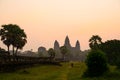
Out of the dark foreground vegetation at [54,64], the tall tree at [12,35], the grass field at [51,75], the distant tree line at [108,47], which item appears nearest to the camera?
the grass field at [51,75]

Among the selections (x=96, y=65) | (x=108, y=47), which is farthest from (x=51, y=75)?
(x=108, y=47)

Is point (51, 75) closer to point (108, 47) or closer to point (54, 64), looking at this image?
point (54, 64)

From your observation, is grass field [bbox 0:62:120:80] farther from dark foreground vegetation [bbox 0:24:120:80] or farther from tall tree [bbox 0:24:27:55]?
tall tree [bbox 0:24:27:55]

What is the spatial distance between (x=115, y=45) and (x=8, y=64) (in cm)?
7582

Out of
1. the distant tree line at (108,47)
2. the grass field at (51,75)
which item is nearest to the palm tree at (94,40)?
the distant tree line at (108,47)

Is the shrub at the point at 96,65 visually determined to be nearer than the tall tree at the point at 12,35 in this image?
Yes

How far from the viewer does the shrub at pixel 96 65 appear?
59.2m

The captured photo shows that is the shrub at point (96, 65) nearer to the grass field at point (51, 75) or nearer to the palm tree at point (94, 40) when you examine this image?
the grass field at point (51, 75)

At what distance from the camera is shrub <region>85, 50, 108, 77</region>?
5922 cm

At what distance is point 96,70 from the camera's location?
59688 mm

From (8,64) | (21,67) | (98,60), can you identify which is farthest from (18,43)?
(98,60)

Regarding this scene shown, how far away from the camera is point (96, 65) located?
60281mm

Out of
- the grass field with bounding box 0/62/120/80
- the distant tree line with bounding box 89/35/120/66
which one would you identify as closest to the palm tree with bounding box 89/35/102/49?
the distant tree line with bounding box 89/35/120/66

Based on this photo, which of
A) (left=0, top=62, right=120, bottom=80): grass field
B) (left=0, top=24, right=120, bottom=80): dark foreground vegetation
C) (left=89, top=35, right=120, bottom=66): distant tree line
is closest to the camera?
(left=0, top=62, right=120, bottom=80): grass field
